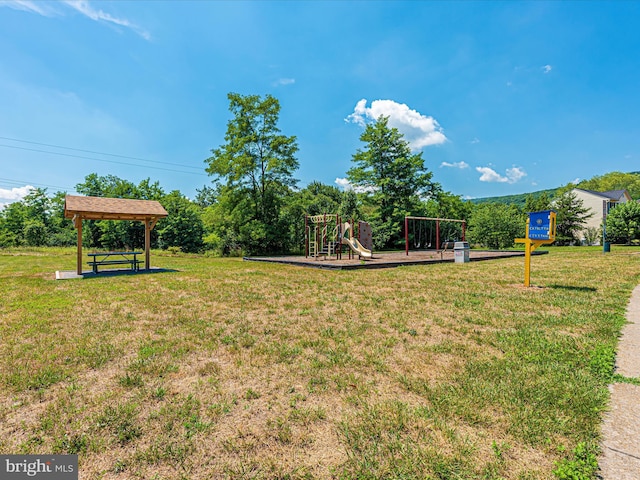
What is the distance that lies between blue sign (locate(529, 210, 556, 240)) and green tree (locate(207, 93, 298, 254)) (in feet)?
50.7

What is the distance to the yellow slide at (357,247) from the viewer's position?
15188 mm

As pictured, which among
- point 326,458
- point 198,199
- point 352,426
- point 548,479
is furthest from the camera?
point 198,199

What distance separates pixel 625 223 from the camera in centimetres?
2636

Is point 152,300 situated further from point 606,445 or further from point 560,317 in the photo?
point 560,317

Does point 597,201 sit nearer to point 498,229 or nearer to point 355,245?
point 498,229

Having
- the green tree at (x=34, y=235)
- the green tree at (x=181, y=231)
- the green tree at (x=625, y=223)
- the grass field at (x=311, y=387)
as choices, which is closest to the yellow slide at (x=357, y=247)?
the grass field at (x=311, y=387)

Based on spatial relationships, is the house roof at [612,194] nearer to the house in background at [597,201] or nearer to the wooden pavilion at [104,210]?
the house in background at [597,201]

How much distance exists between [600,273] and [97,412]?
40.3ft

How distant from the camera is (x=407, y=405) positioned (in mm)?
2355

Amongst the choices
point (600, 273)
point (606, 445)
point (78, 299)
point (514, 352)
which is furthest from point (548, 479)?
point (600, 273)

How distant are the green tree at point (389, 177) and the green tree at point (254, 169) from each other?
7.97m

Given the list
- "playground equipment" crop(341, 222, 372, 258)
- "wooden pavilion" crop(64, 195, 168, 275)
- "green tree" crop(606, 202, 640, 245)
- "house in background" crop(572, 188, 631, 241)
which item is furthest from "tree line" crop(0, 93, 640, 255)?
"wooden pavilion" crop(64, 195, 168, 275)

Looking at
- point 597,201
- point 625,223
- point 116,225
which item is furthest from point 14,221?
point 597,201

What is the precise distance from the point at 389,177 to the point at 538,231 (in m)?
19.9
